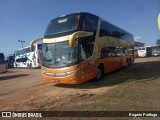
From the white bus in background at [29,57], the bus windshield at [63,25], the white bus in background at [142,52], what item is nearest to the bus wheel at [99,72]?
the bus windshield at [63,25]

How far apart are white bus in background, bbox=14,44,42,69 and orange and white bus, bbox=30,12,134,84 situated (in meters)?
14.6

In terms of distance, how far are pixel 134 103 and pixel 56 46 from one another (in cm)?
529

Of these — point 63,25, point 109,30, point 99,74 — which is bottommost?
point 99,74

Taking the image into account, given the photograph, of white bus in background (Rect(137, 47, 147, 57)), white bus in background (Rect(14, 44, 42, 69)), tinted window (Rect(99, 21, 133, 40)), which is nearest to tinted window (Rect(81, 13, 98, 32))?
tinted window (Rect(99, 21, 133, 40))

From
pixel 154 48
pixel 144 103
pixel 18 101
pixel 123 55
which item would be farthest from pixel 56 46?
pixel 154 48

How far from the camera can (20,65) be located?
3372 cm

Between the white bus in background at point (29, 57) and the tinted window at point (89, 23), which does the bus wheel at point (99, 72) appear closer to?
the tinted window at point (89, 23)

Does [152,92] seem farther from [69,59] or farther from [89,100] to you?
[69,59]

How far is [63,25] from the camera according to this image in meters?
11.0

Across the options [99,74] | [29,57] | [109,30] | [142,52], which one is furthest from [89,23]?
[142,52]

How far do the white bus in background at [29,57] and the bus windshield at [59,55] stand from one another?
15880 millimetres

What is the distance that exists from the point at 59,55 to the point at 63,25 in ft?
5.77

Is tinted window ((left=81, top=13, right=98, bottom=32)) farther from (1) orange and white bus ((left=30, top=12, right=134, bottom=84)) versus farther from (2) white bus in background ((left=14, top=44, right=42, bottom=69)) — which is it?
(2) white bus in background ((left=14, top=44, right=42, bottom=69))

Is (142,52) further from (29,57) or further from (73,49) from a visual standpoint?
(73,49)
